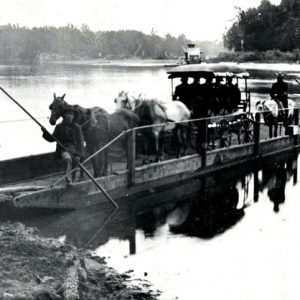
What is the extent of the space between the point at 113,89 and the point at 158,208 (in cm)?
4452

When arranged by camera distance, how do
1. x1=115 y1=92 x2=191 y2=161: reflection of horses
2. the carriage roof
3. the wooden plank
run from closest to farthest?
the wooden plank, x1=115 y1=92 x2=191 y2=161: reflection of horses, the carriage roof

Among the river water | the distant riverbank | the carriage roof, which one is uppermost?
the distant riverbank

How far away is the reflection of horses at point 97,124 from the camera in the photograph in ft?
45.8

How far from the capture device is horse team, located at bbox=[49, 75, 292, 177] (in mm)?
14383

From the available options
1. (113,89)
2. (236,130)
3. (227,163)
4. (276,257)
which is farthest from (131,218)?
(113,89)

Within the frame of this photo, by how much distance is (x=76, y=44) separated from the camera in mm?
131750

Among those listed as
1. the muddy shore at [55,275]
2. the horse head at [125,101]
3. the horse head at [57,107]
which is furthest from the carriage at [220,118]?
the muddy shore at [55,275]

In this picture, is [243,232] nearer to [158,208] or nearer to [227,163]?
[158,208]

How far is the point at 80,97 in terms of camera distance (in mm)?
48969

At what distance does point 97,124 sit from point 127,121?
4.59ft

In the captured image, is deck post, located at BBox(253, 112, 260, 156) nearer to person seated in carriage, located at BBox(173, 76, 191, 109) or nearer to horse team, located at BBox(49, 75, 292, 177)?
horse team, located at BBox(49, 75, 292, 177)

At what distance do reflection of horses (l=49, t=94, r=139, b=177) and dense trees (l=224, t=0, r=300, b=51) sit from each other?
8599 cm

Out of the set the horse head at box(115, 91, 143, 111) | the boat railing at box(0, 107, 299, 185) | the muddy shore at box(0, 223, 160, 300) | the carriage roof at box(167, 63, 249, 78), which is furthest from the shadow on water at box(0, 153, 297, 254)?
the carriage roof at box(167, 63, 249, 78)

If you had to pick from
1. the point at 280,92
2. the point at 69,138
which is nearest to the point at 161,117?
the point at 69,138
